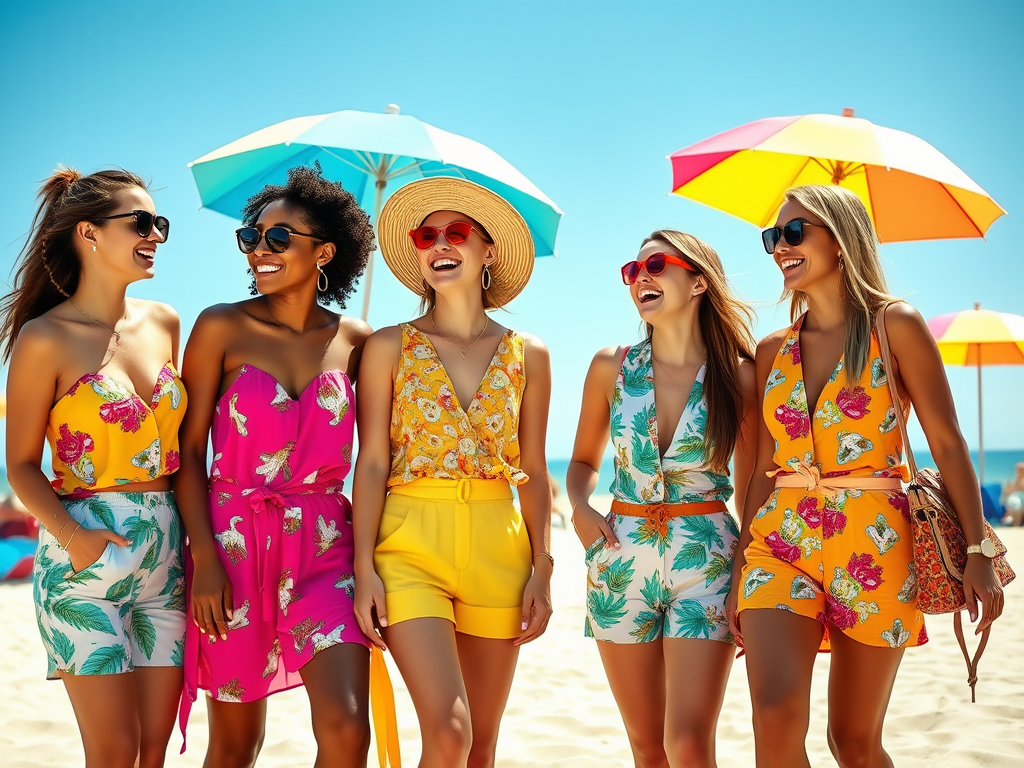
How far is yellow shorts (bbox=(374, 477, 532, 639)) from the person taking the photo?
145 inches

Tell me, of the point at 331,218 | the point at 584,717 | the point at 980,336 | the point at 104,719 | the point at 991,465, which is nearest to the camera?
the point at 104,719

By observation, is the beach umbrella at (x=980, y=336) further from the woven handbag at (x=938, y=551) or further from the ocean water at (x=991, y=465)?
the ocean water at (x=991, y=465)

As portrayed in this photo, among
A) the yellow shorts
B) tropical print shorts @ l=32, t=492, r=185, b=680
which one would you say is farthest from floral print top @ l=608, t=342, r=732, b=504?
tropical print shorts @ l=32, t=492, r=185, b=680

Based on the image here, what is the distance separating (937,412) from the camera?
359 centimetres

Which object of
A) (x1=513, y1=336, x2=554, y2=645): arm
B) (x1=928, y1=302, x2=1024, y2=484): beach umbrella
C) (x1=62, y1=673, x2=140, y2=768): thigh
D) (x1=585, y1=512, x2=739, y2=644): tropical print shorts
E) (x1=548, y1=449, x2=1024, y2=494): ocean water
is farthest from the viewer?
(x1=548, y1=449, x2=1024, y2=494): ocean water

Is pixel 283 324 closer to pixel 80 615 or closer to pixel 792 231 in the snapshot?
pixel 80 615

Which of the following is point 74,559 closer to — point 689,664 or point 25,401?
point 25,401

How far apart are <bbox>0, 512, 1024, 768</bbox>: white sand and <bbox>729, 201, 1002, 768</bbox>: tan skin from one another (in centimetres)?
197

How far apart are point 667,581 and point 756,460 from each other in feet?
2.24

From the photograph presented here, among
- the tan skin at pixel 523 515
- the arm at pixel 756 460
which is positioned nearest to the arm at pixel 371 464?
the tan skin at pixel 523 515

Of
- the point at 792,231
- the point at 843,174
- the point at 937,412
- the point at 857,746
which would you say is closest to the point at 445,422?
the point at 792,231

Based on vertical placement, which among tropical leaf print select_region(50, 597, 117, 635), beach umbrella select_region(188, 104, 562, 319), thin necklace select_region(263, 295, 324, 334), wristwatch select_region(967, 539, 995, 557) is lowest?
tropical leaf print select_region(50, 597, 117, 635)

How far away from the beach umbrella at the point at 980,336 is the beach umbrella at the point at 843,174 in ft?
20.4

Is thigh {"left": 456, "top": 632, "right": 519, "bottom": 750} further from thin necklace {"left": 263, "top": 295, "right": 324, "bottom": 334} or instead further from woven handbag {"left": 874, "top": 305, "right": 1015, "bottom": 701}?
woven handbag {"left": 874, "top": 305, "right": 1015, "bottom": 701}
